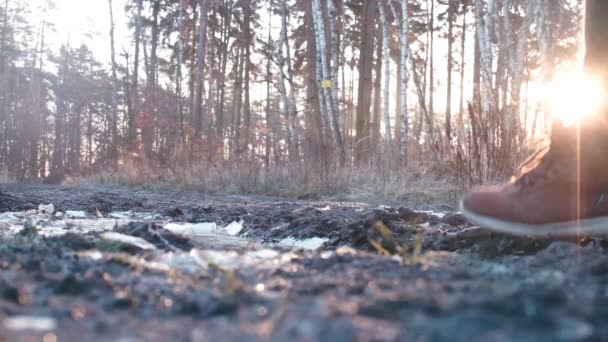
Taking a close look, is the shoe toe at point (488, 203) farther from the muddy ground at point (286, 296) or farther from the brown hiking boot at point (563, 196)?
the muddy ground at point (286, 296)

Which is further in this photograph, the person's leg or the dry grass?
the dry grass

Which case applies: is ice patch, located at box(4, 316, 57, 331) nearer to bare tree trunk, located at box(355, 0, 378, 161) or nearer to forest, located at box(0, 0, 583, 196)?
forest, located at box(0, 0, 583, 196)

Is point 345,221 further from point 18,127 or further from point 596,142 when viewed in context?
point 18,127

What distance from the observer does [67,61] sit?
120ft

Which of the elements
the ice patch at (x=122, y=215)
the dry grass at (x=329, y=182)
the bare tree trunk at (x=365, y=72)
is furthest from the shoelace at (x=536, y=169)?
the bare tree trunk at (x=365, y=72)

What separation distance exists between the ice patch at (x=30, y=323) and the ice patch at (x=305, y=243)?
5.16 ft

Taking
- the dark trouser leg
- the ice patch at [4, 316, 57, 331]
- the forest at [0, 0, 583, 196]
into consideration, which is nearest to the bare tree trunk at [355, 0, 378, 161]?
the forest at [0, 0, 583, 196]

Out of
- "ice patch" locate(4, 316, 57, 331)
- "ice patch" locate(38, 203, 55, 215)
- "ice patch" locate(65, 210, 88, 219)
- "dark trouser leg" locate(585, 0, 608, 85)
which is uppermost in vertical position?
"dark trouser leg" locate(585, 0, 608, 85)

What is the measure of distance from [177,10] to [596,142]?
23.6 m

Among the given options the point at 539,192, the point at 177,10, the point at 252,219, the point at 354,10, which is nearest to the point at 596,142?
the point at 539,192

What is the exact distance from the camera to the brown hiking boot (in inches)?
78.3

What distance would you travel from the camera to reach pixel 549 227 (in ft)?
6.63

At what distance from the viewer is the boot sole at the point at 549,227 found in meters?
1.97

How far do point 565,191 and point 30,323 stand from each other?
1.81m
